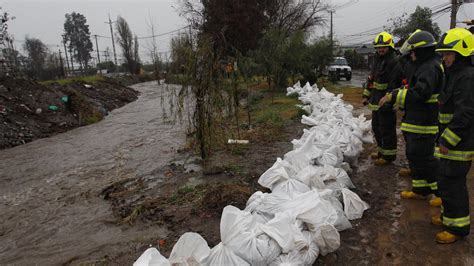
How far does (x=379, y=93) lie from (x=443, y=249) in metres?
2.19

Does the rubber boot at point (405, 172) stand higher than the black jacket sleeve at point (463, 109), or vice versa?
the black jacket sleeve at point (463, 109)

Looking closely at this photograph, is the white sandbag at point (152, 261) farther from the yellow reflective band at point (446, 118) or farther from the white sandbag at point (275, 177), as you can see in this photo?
the yellow reflective band at point (446, 118)

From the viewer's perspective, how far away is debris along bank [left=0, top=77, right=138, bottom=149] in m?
8.28

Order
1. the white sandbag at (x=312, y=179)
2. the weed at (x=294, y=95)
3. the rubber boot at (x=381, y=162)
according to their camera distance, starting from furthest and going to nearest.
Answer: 1. the weed at (x=294, y=95)
2. the rubber boot at (x=381, y=162)
3. the white sandbag at (x=312, y=179)

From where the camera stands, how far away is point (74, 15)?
45.2 m

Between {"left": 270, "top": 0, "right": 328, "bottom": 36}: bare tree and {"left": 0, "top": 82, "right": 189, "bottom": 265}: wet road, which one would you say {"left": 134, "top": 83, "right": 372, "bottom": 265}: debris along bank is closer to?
{"left": 0, "top": 82, "right": 189, "bottom": 265}: wet road

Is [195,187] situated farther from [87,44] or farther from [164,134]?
[87,44]

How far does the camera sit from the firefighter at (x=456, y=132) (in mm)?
2248

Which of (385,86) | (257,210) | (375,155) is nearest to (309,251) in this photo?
(257,210)

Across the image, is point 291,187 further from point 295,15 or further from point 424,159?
point 295,15

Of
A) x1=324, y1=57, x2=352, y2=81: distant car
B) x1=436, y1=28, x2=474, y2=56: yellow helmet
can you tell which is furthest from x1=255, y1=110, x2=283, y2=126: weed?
x1=324, y1=57, x2=352, y2=81: distant car

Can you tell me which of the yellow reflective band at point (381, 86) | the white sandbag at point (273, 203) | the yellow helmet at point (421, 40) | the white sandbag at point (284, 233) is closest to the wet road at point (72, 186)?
the white sandbag at point (273, 203)

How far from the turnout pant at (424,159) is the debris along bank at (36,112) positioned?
8.03m

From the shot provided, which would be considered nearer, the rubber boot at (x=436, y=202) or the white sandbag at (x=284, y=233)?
the white sandbag at (x=284, y=233)
